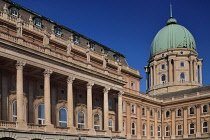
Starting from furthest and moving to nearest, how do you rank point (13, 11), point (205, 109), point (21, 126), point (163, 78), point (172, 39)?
point (172, 39), point (163, 78), point (205, 109), point (13, 11), point (21, 126)

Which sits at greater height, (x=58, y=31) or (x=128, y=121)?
(x=58, y=31)

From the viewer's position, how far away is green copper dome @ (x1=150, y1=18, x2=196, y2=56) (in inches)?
3509

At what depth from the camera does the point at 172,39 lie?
3546 inches

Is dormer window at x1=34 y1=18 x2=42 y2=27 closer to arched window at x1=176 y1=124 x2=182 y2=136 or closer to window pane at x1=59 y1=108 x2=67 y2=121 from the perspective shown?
window pane at x1=59 y1=108 x2=67 y2=121

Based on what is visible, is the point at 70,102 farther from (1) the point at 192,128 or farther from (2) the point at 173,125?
(1) the point at 192,128

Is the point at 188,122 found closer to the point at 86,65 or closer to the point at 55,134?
the point at 86,65

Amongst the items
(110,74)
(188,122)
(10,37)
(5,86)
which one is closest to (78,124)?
(110,74)

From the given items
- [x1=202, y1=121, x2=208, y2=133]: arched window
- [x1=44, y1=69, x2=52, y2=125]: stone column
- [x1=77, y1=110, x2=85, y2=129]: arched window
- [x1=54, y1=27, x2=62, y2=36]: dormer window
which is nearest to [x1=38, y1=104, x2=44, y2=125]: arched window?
[x1=44, y1=69, x2=52, y2=125]: stone column

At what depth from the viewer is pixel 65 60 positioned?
127 ft

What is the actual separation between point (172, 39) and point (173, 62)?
853cm

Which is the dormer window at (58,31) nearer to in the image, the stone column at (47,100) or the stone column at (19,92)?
the stone column at (47,100)

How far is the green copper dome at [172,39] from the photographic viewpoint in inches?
3509

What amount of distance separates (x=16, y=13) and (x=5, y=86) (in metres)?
11.9

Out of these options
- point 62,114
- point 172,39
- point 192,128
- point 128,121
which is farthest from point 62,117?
point 172,39
